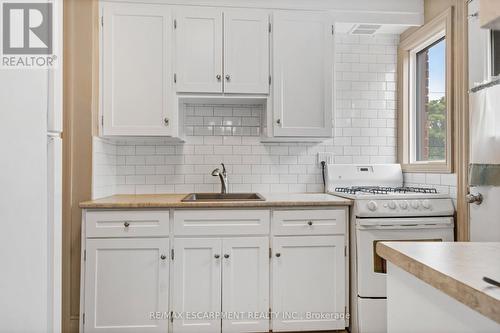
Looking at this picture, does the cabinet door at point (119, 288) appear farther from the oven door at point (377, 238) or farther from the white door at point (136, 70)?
the oven door at point (377, 238)

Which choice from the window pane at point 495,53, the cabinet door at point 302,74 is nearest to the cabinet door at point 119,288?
the cabinet door at point 302,74

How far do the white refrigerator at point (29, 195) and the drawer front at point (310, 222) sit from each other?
5.49 feet

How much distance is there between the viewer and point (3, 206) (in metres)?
0.55

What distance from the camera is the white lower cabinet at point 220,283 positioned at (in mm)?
2176

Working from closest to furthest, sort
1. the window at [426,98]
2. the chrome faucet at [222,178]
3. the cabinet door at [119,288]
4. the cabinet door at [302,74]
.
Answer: the cabinet door at [119,288] → the window at [426,98] → the cabinet door at [302,74] → the chrome faucet at [222,178]

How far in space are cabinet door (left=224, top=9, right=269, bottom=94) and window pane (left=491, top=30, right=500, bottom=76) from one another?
54.2 inches

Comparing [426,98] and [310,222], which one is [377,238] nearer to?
[310,222]

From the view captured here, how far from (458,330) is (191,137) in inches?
95.9

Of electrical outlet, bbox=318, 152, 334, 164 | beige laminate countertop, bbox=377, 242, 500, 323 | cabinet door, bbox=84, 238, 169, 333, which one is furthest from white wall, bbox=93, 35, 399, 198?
beige laminate countertop, bbox=377, 242, 500, 323

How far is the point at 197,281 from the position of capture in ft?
7.15

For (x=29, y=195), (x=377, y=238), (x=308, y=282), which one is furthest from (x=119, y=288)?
(x=29, y=195)

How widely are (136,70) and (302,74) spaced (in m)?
1.20

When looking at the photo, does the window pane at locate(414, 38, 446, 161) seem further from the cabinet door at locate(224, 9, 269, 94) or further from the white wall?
the cabinet door at locate(224, 9, 269, 94)

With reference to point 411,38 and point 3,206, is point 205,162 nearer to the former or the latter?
point 411,38
